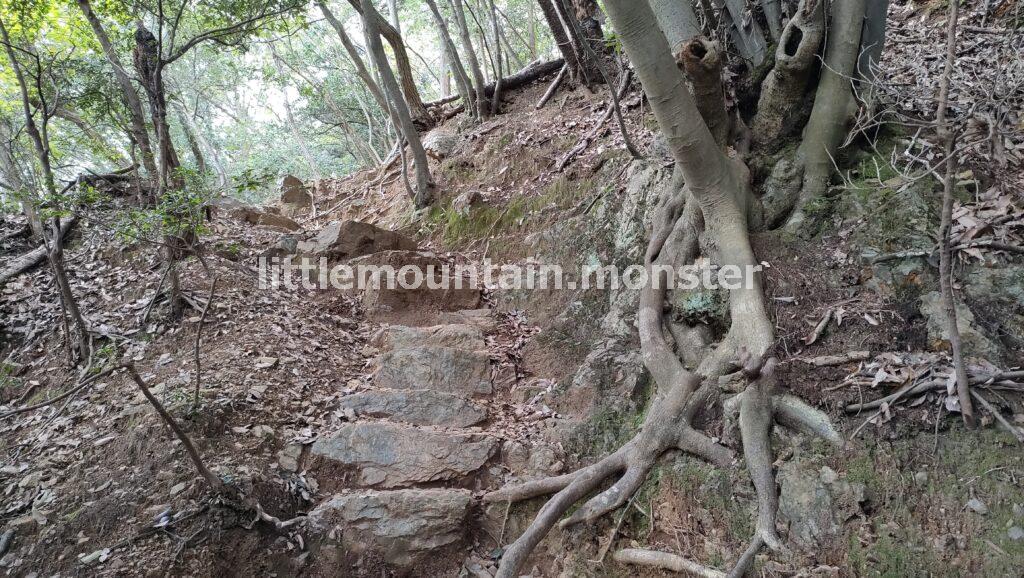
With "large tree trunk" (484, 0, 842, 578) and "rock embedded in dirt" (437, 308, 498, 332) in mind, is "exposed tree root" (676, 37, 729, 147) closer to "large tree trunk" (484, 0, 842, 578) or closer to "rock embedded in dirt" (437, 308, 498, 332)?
"large tree trunk" (484, 0, 842, 578)

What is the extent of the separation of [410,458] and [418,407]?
2.01ft

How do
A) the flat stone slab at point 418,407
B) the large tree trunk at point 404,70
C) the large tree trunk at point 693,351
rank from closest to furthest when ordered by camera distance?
the large tree trunk at point 693,351 → the flat stone slab at point 418,407 → the large tree trunk at point 404,70

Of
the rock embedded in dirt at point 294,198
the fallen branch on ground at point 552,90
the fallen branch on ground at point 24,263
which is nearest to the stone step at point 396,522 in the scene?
the fallen branch on ground at point 24,263

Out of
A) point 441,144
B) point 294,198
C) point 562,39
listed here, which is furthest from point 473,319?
point 294,198

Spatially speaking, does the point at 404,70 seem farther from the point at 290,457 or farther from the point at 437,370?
the point at 290,457

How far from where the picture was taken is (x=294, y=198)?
1220 cm

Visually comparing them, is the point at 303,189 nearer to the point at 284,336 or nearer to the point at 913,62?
the point at 284,336

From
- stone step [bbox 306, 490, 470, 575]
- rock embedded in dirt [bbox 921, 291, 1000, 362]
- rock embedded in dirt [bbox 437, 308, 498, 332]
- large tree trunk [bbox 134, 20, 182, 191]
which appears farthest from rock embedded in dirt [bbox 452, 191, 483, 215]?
rock embedded in dirt [bbox 921, 291, 1000, 362]

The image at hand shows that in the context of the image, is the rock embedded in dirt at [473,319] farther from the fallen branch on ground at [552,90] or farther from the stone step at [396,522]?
the fallen branch on ground at [552,90]

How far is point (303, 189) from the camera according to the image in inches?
488

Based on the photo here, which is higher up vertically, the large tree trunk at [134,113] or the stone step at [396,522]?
the large tree trunk at [134,113]

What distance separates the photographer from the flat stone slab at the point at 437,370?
513 centimetres

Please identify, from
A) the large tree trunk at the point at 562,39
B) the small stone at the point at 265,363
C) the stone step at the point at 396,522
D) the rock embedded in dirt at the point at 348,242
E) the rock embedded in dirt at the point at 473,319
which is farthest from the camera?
the large tree trunk at the point at 562,39

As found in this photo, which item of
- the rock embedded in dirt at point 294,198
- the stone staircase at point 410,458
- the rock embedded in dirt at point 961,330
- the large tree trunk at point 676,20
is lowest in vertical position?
the stone staircase at point 410,458
